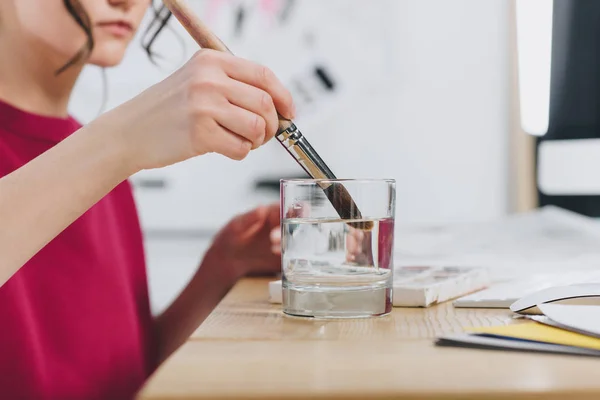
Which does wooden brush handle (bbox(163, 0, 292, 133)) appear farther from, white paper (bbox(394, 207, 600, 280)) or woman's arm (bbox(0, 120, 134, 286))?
white paper (bbox(394, 207, 600, 280))

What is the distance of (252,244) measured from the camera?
2.64 ft

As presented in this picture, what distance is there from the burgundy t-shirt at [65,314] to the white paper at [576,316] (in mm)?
488

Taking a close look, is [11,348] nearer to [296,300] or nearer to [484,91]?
[296,300]

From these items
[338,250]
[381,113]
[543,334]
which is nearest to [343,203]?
[338,250]

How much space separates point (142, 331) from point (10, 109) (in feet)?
1.05

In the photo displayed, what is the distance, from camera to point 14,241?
472 millimetres

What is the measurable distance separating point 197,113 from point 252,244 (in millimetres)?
390

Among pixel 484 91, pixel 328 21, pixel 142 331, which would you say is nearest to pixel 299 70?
pixel 328 21

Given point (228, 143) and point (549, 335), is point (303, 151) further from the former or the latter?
point (549, 335)

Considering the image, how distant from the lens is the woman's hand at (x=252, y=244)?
790mm

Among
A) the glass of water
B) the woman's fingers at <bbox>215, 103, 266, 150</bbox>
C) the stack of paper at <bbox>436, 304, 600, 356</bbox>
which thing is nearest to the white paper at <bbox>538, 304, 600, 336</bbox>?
the stack of paper at <bbox>436, 304, 600, 356</bbox>

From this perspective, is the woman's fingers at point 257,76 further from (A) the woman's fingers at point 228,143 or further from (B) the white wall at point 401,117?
(B) the white wall at point 401,117

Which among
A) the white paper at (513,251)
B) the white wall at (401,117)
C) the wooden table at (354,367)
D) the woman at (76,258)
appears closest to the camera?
the wooden table at (354,367)

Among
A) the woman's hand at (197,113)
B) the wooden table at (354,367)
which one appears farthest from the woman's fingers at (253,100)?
the wooden table at (354,367)
